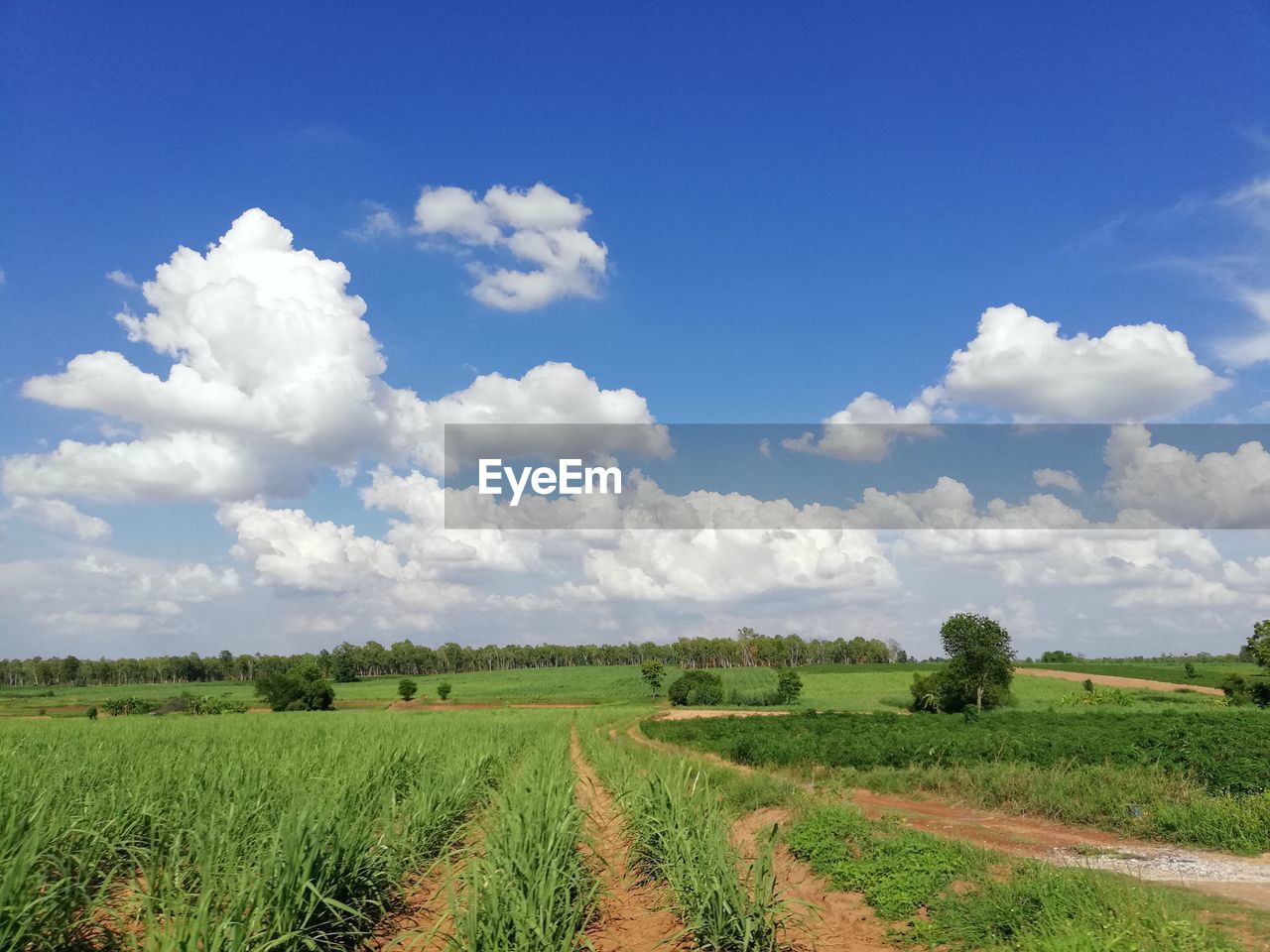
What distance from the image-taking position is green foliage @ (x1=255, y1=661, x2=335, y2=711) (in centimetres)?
6588

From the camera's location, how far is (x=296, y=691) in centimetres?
6650

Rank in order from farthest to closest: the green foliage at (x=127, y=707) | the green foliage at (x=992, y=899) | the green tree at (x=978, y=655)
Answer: the green foliage at (x=127, y=707)
the green tree at (x=978, y=655)
the green foliage at (x=992, y=899)

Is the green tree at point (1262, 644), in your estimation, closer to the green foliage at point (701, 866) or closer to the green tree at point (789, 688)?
the green tree at point (789, 688)

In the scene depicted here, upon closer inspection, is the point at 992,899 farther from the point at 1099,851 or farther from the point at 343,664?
the point at 343,664

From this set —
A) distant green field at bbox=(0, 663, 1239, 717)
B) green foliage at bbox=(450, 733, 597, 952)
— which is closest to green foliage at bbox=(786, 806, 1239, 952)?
green foliage at bbox=(450, 733, 597, 952)

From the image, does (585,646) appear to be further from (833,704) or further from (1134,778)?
(1134,778)

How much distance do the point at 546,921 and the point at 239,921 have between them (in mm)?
2274

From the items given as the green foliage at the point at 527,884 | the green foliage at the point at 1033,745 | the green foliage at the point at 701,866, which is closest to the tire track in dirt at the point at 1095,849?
the green foliage at the point at 1033,745

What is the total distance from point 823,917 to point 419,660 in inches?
6665

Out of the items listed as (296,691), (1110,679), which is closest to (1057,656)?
(1110,679)

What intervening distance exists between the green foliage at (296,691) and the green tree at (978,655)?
52.3 m

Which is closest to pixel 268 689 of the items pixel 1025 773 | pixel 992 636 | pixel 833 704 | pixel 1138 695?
pixel 833 704

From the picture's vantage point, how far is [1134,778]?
15.7 metres

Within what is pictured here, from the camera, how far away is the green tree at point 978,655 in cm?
4984
